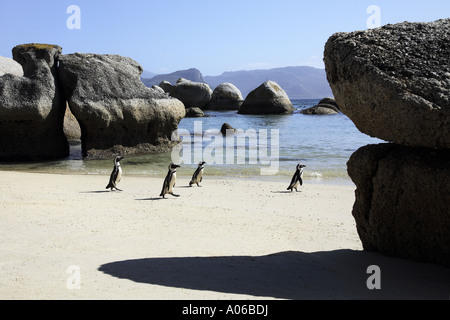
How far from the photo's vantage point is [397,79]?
15.6 ft

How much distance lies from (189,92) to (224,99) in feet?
19.2

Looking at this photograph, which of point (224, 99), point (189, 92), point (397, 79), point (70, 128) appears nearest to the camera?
point (397, 79)

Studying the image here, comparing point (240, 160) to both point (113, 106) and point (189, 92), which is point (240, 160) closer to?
point (113, 106)

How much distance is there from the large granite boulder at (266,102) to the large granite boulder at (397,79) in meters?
46.8

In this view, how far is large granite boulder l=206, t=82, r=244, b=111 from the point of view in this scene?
6216 centimetres

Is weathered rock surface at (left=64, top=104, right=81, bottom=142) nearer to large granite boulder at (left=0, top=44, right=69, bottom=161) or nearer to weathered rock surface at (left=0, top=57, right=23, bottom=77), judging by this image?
weathered rock surface at (left=0, top=57, right=23, bottom=77)

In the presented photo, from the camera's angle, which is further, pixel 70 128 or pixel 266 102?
pixel 266 102

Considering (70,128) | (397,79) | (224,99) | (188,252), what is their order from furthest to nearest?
(224,99), (70,128), (188,252), (397,79)

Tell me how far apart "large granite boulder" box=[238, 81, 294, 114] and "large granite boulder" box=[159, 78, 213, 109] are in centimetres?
772

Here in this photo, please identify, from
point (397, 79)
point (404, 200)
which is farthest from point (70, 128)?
point (397, 79)

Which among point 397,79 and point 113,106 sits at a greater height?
point 397,79

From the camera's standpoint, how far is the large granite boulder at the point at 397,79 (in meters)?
4.60

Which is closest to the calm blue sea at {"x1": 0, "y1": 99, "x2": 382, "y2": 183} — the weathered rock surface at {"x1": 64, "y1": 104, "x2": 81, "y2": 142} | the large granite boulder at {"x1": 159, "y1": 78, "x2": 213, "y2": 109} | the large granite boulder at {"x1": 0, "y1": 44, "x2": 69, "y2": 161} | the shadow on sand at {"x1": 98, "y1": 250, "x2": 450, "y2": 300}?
the large granite boulder at {"x1": 0, "y1": 44, "x2": 69, "y2": 161}
